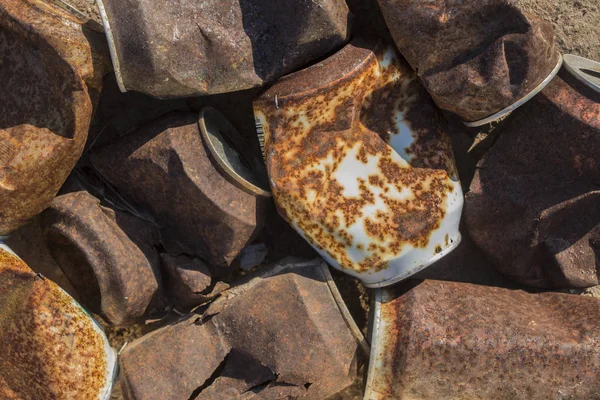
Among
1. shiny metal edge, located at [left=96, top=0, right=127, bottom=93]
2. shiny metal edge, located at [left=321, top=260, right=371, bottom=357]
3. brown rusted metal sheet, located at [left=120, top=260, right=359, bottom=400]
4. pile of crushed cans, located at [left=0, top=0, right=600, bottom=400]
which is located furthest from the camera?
shiny metal edge, located at [left=321, top=260, right=371, bottom=357]

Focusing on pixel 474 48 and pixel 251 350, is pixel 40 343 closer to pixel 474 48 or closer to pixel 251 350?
pixel 251 350

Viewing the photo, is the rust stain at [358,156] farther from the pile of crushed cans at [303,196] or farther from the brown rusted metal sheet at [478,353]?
the brown rusted metal sheet at [478,353]

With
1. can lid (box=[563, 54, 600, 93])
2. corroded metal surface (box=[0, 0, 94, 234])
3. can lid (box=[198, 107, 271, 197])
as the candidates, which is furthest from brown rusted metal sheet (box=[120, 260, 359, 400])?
can lid (box=[563, 54, 600, 93])

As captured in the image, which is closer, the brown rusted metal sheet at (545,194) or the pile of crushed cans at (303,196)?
the pile of crushed cans at (303,196)

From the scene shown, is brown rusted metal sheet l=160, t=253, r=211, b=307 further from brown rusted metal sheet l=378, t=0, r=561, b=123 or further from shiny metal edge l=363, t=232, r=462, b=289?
brown rusted metal sheet l=378, t=0, r=561, b=123

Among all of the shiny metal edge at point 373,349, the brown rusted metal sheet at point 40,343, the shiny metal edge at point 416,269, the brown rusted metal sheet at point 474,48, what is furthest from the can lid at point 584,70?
the brown rusted metal sheet at point 40,343

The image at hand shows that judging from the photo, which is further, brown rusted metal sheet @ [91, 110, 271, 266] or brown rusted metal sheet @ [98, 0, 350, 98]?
brown rusted metal sheet @ [91, 110, 271, 266]

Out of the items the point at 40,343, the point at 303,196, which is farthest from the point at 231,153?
the point at 40,343

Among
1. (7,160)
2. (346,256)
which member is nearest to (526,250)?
(346,256)
